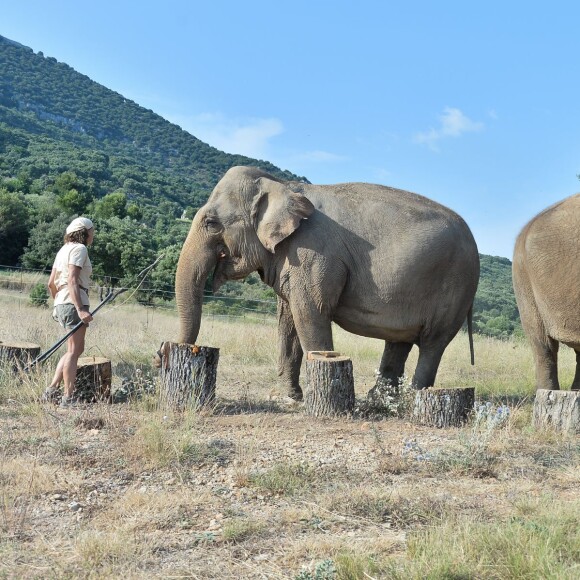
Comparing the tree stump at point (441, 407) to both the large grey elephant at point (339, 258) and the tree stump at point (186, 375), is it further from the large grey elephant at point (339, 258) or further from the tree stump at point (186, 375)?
the tree stump at point (186, 375)

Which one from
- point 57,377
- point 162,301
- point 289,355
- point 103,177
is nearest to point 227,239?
point 289,355

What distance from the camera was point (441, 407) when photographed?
24.7 ft

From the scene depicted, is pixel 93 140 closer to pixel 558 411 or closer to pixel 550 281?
pixel 550 281

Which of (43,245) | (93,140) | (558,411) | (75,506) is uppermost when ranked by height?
(93,140)

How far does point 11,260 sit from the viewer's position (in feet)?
134

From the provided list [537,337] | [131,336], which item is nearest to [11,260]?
[131,336]

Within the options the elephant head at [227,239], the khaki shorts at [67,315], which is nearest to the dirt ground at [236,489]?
the khaki shorts at [67,315]

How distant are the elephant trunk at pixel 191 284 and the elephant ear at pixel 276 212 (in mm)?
728

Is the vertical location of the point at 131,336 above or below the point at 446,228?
below

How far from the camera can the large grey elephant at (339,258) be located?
349 inches

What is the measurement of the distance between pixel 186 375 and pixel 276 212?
222cm

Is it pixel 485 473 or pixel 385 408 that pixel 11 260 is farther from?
pixel 485 473

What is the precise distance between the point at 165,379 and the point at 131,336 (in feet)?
23.4

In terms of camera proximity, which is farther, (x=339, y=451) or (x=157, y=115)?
(x=157, y=115)
